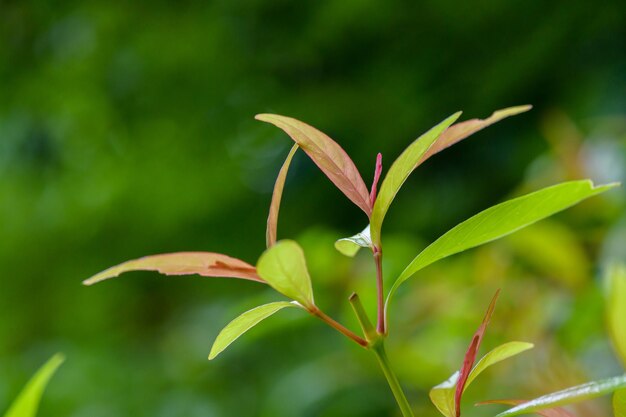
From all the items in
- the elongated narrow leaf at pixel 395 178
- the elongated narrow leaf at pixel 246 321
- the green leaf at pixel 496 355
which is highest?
the elongated narrow leaf at pixel 395 178

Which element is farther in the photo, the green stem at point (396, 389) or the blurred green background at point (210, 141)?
the blurred green background at point (210, 141)

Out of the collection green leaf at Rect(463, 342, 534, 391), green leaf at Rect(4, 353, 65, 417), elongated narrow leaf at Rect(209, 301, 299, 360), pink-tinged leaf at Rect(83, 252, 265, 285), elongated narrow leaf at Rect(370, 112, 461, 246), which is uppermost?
elongated narrow leaf at Rect(370, 112, 461, 246)

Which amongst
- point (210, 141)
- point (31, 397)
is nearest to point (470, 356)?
point (31, 397)

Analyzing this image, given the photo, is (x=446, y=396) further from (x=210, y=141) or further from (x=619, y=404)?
(x=210, y=141)

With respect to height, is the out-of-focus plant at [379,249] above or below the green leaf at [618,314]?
above

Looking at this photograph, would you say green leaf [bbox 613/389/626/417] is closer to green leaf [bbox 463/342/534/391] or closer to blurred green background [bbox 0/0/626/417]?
green leaf [bbox 463/342/534/391]

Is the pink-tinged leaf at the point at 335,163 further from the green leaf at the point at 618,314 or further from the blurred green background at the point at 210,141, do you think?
the blurred green background at the point at 210,141

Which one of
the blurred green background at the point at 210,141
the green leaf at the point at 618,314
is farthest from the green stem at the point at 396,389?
the blurred green background at the point at 210,141

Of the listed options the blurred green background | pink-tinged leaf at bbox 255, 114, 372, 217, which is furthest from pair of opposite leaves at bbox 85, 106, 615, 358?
the blurred green background
